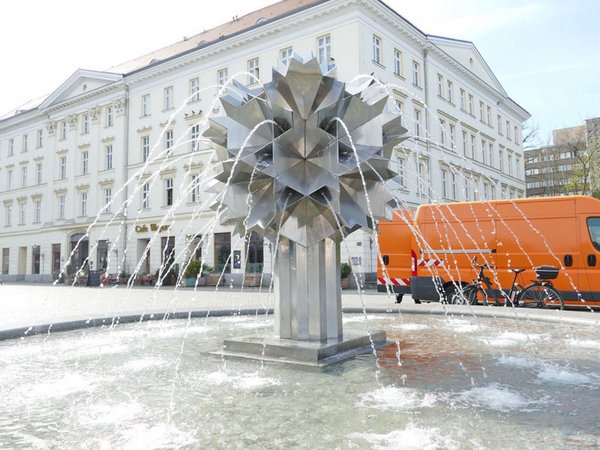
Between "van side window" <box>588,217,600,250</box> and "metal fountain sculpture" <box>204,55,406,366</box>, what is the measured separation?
29.2ft

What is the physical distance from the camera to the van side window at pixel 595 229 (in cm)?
1239

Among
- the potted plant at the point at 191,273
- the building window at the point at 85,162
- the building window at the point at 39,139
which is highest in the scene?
the building window at the point at 39,139

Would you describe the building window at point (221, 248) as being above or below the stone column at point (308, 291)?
above

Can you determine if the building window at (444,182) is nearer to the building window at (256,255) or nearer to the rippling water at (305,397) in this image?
the building window at (256,255)

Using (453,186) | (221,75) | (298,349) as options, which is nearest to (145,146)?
(221,75)

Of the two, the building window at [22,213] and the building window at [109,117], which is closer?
the building window at [109,117]

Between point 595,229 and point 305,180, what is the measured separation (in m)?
10.1

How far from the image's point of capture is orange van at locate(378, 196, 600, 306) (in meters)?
12.4

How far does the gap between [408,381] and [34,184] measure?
49049mm

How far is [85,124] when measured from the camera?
4188cm

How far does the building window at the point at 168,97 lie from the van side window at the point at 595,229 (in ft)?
97.3

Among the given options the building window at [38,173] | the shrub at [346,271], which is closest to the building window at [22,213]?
the building window at [38,173]

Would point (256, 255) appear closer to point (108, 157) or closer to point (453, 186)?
point (453, 186)

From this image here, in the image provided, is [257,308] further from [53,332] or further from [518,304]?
Result: [518,304]
